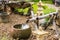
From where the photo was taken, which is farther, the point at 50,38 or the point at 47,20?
the point at 47,20

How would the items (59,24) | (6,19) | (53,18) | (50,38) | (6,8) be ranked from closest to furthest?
(50,38), (53,18), (59,24), (6,19), (6,8)

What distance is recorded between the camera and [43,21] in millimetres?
6703

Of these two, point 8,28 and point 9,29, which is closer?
point 9,29

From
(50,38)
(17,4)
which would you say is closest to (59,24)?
(50,38)

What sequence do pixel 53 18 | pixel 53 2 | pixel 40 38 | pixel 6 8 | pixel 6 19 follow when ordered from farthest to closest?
pixel 53 2
pixel 6 8
pixel 6 19
pixel 53 18
pixel 40 38

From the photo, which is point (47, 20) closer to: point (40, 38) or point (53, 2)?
point (40, 38)

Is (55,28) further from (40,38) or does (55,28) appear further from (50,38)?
(40,38)

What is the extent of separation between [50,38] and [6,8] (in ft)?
11.0

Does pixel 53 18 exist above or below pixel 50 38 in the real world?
above

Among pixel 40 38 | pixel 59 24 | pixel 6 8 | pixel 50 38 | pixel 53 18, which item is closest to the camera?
pixel 40 38

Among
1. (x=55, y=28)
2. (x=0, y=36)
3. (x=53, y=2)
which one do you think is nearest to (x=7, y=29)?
(x=0, y=36)

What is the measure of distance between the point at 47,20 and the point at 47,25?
36 centimetres

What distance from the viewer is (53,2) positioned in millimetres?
11328

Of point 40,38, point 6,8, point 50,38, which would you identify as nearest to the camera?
point 40,38
